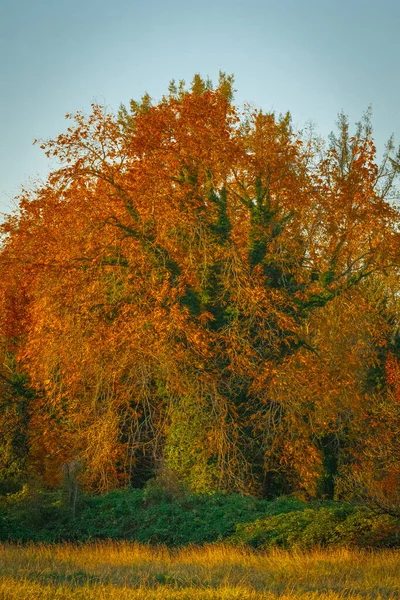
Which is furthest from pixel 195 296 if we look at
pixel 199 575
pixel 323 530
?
pixel 199 575

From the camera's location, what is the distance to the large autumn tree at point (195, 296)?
21.6 meters

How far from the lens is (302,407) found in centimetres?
2273

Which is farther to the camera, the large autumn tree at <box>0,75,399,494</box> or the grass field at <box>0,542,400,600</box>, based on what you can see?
the large autumn tree at <box>0,75,399,494</box>

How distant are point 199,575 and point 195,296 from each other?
41.2 ft

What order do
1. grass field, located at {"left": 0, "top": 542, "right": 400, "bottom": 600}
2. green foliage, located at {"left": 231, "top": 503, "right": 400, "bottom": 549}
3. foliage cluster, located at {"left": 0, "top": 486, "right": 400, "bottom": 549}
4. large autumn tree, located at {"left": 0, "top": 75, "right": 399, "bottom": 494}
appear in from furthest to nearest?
large autumn tree, located at {"left": 0, "top": 75, "right": 399, "bottom": 494}
foliage cluster, located at {"left": 0, "top": 486, "right": 400, "bottom": 549}
green foliage, located at {"left": 231, "top": 503, "right": 400, "bottom": 549}
grass field, located at {"left": 0, "top": 542, "right": 400, "bottom": 600}

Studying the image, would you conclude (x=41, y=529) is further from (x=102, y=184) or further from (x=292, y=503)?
(x=102, y=184)

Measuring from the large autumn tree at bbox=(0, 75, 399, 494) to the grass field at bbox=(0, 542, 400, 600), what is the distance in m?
7.26

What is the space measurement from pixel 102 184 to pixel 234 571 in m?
16.1

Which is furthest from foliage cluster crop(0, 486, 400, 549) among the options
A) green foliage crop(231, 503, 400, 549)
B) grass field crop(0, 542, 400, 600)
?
grass field crop(0, 542, 400, 600)

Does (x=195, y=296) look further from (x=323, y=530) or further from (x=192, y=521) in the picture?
(x=323, y=530)

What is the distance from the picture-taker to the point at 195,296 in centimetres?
2294

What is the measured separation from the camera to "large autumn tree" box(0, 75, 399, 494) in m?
21.6

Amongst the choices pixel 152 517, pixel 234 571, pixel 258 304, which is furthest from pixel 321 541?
pixel 258 304

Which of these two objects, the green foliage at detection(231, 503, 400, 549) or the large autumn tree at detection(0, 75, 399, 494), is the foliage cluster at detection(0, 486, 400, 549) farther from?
the large autumn tree at detection(0, 75, 399, 494)
